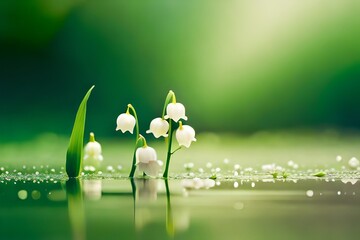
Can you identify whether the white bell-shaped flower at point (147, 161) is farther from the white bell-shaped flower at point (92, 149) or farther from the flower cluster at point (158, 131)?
the white bell-shaped flower at point (92, 149)

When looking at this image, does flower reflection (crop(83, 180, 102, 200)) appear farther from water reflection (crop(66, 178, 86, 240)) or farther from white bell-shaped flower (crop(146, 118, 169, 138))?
white bell-shaped flower (crop(146, 118, 169, 138))

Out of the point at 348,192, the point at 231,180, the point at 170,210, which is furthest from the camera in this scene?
the point at 231,180

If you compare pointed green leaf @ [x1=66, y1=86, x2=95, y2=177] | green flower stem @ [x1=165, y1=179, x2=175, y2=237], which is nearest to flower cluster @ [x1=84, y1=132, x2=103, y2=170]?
pointed green leaf @ [x1=66, y1=86, x2=95, y2=177]

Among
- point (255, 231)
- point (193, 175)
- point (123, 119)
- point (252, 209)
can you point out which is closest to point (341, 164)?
point (193, 175)

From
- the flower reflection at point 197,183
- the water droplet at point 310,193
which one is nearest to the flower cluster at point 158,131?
the flower reflection at point 197,183

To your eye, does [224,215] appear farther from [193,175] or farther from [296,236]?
[193,175]
